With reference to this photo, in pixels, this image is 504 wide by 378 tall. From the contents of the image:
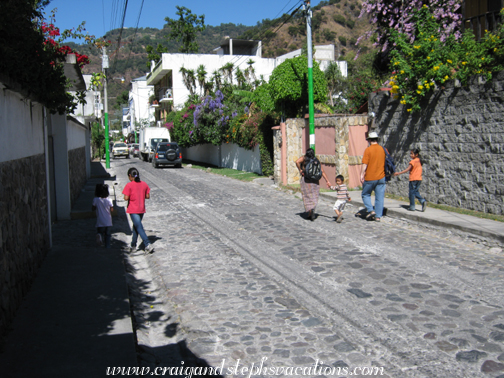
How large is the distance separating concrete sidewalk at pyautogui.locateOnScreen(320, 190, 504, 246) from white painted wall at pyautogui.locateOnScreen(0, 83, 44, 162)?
764cm

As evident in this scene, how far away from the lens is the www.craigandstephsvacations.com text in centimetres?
381

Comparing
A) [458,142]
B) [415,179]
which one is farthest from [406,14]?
[415,179]

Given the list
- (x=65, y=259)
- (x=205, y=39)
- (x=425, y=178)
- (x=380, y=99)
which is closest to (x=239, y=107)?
(x=380, y=99)

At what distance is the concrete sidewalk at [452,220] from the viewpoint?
843 centimetres

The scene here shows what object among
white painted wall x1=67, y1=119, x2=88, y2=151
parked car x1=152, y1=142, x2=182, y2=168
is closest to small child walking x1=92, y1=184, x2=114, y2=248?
white painted wall x1=67, y1=119, x2=88, y2=151

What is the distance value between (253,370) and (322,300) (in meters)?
1.77

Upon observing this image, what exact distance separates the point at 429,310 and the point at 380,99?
10224 mm

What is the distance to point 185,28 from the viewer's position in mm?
57625

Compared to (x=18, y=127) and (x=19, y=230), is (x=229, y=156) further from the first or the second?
(x=19, y=230)

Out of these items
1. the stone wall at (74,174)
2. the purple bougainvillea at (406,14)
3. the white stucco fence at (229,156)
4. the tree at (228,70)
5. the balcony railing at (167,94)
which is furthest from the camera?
the balcony railing at (167,94)

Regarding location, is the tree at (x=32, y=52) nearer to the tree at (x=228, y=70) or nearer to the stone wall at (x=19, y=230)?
the stone wall at (x=19, y=230)

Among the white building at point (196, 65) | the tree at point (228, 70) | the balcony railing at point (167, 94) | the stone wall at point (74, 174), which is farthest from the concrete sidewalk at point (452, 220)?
the balcony railing at point (167, 94)

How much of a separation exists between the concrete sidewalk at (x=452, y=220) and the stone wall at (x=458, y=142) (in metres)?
0.67

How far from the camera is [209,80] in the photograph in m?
47.2
